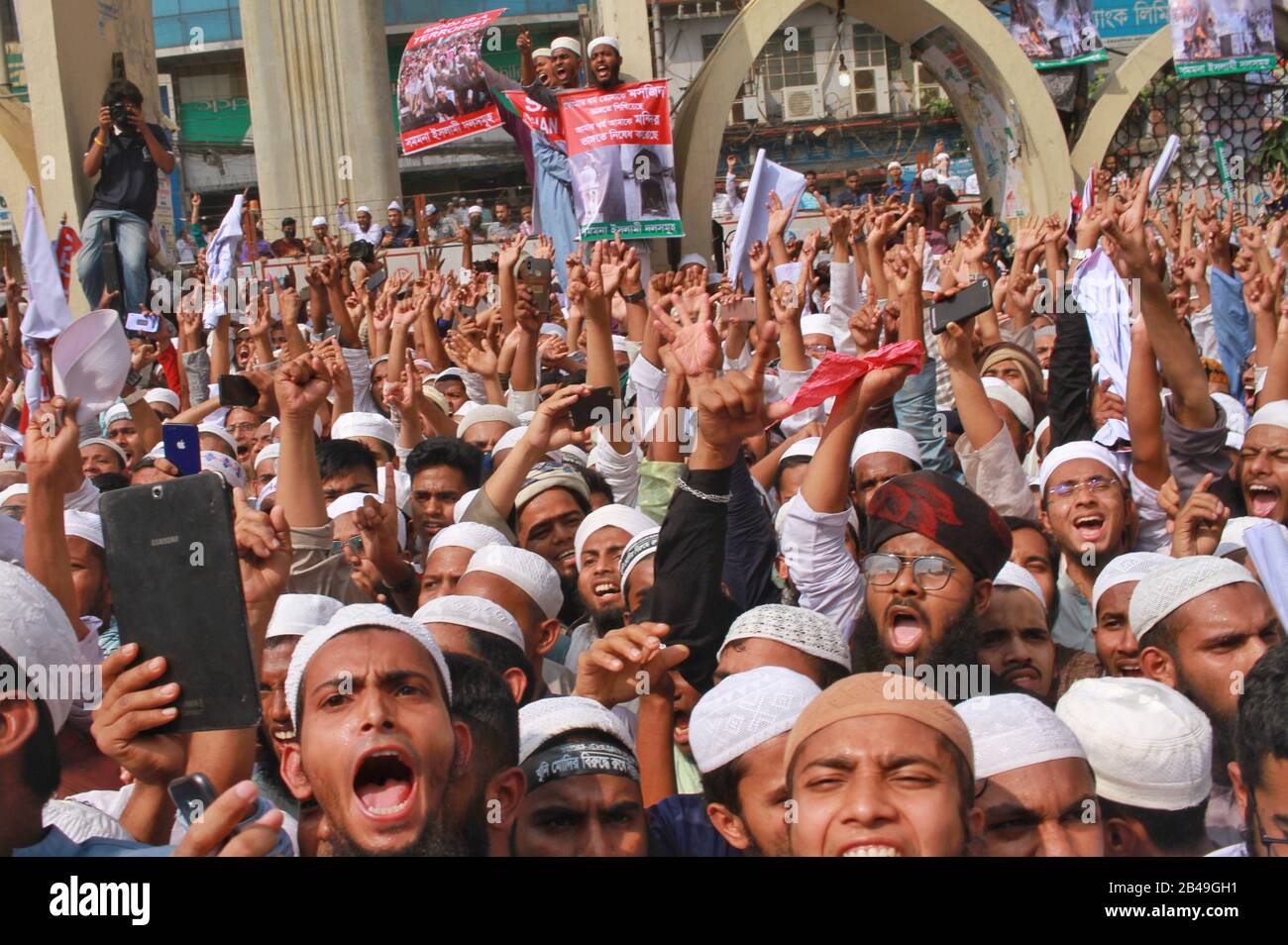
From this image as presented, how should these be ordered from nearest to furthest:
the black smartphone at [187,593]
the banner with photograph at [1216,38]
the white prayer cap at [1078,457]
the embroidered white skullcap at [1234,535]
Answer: the black smartphone at [187,593], the embroidered white skullcap at [1234,535], the white prayer cap at [1078,457], the banner with photograph at [1216,38]

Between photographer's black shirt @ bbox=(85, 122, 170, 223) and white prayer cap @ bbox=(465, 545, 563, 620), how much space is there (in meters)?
7.43

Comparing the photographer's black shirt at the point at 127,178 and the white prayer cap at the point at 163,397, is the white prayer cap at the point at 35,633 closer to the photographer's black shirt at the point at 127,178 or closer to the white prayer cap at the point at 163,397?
the white prayer cap at the point at 163,397

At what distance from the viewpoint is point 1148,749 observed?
2910mm

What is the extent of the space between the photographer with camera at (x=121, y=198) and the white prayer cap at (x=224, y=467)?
526 cm

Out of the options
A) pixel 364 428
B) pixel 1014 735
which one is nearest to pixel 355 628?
pixel 1014 735

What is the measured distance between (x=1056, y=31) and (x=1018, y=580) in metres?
17.0

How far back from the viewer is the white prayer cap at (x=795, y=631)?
3297mm

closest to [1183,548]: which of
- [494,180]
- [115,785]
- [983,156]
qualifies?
[115,785]

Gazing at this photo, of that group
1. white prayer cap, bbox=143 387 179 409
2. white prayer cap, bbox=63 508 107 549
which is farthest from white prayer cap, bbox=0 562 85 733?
white prayer cap, bbox=143 387 179 409

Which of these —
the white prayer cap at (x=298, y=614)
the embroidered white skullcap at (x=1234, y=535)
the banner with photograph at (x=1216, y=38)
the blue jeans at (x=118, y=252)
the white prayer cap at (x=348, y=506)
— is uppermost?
the banner with photograph at (x=1216, y=38)

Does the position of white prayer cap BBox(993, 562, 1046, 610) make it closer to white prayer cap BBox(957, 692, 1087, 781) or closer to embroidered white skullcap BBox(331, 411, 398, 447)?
white prayer cap BBox(957, 692, 1087, 781)

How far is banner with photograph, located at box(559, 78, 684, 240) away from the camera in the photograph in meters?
10.1

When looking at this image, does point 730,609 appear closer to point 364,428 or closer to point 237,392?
point 237,392

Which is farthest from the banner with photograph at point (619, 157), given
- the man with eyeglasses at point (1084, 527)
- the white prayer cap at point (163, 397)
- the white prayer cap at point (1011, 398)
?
the man with eyeglasses at point (1084, 527)
